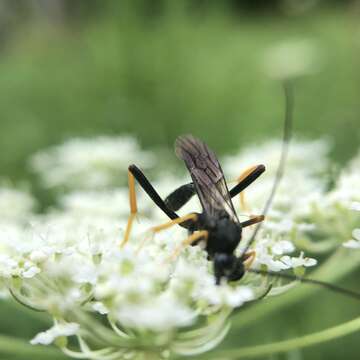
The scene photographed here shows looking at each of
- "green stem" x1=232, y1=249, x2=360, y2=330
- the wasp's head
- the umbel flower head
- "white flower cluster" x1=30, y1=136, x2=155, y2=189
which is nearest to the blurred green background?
"white flower cluster" x1=30, y1=136, x2=155, y2=189

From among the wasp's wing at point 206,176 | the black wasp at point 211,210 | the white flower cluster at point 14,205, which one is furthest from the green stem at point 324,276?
the white flower cluster at point 14,205

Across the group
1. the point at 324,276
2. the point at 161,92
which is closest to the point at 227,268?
the point at 324,276

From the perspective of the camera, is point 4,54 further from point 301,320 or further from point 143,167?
point 301,320

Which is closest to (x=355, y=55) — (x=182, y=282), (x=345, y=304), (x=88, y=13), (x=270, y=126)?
(x=270, y=126)

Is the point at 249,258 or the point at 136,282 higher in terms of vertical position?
the point at 249,258

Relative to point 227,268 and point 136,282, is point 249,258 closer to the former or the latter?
point 227,268

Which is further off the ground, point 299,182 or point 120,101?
point 120,101
